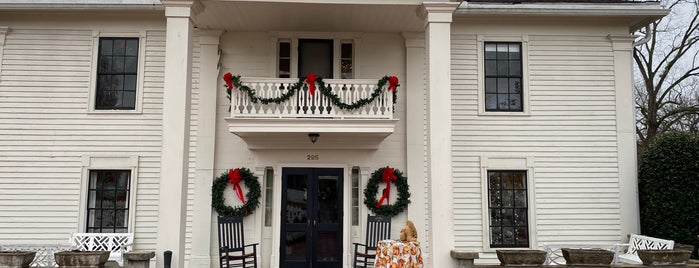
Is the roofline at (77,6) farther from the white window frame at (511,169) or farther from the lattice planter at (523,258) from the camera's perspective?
the lattice planter at (523,258)

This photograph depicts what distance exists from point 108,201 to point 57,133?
1788 millimetres

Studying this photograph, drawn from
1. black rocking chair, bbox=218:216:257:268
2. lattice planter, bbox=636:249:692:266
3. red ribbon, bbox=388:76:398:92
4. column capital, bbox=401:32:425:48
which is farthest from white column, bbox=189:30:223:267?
lattice planter, bbox=636:249:692:266

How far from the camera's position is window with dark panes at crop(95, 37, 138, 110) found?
1123 centimetres

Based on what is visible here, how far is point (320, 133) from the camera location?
411 inches

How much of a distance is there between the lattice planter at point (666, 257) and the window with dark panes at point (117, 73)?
10183mm

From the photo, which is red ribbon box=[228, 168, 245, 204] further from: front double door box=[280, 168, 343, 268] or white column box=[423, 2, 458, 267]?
white column box=[423, 2, 458, 267]

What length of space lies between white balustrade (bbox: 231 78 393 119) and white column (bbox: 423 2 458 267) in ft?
4.67

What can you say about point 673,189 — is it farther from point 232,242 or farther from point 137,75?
point 137,75

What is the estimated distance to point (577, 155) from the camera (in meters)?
11.3

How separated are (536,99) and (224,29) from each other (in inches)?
276

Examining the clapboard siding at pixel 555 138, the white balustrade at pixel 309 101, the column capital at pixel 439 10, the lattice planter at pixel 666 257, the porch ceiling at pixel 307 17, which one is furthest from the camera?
the clapboard siding at pixel 555 138

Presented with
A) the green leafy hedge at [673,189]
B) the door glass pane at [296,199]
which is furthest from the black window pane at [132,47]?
the green leafy hedge at [673,189]

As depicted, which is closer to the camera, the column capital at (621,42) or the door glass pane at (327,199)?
the door glass pane at (327,199)

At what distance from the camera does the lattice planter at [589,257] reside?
791 cm
